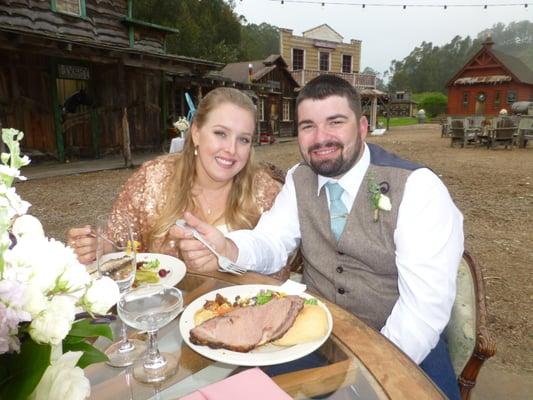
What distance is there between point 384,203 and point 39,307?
172cm

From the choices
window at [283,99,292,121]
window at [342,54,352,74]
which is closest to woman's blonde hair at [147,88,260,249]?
window at [283,99,292,121]

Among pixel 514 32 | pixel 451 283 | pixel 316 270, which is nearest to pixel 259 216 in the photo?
pixel 316 270

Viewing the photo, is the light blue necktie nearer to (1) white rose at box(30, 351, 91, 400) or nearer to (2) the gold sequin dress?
(2) the gold sequin dress

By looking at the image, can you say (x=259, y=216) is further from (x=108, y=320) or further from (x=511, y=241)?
(x=511, y=241)

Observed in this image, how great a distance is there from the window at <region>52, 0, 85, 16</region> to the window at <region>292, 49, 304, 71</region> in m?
22.2

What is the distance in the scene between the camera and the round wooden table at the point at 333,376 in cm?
115

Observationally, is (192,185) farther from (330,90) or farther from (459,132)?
(459,132)

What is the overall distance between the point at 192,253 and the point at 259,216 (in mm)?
853

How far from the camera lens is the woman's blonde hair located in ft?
8.96

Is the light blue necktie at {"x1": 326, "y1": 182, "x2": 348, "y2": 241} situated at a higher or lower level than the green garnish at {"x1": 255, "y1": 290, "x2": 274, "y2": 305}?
higher

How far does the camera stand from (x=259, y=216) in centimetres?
279

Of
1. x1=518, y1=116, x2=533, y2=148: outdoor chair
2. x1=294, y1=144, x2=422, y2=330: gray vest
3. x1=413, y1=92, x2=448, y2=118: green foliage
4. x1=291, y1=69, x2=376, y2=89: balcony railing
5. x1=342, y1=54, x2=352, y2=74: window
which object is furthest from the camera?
x1=413, y1=92, x2=448, y2=118: green foliage

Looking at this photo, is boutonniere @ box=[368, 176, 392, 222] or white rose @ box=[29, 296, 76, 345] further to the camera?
boutonniere @ box=[368, 176, 392, 222]

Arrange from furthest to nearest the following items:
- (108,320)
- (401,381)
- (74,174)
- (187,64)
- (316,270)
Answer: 1. (187,64)
2. (74,174)
3. (316,270)
4. (108,320)
5. (401,381)
